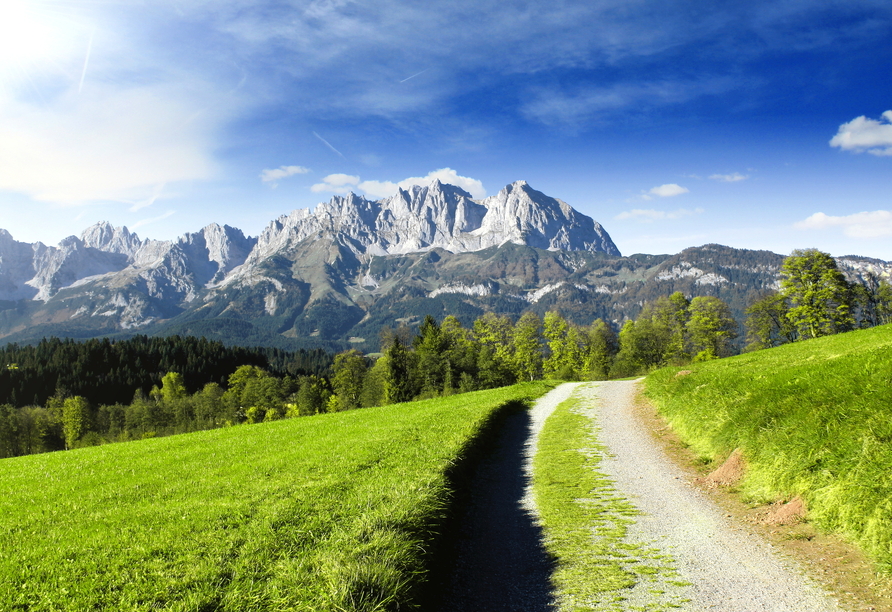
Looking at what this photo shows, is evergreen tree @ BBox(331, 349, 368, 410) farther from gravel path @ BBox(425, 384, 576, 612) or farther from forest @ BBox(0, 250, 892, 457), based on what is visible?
gravel path @ BBox(425, 384, 576, 612)

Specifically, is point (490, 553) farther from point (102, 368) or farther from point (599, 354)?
point (102, 368)

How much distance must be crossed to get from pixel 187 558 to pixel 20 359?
207487 millimetres

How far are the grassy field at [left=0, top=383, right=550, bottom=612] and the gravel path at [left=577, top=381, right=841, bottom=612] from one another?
171 inches

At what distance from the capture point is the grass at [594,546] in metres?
6.99

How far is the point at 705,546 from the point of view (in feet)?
28.0

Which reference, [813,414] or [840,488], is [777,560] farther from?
[813,414]

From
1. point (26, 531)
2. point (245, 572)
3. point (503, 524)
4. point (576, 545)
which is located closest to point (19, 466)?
point (26, 531)

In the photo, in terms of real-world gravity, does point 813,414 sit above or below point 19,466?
above

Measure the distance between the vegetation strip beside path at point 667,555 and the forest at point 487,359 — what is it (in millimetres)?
47150

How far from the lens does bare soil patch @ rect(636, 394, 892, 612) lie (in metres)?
6.56

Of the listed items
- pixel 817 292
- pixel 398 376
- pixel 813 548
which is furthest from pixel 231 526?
pixel 817 292

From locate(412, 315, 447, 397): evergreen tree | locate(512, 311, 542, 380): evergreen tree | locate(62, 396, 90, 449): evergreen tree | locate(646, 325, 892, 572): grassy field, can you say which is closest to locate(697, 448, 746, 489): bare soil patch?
locate(646, 325, 892, 572): grassy field

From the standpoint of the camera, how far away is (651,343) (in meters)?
77.4

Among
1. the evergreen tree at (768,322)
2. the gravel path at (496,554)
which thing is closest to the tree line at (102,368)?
the evergreen tree at (768,322)
